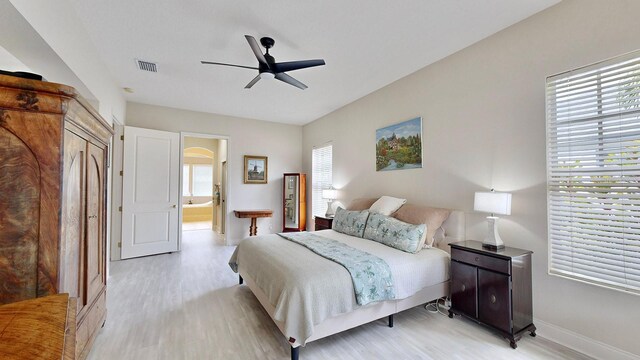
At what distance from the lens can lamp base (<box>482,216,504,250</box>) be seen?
2381 mm

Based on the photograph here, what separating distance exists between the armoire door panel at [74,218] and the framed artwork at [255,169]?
409 cm

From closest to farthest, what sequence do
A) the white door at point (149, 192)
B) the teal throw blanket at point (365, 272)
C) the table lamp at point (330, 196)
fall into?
the teal throw blanket at point (365, 272)
the white door at point (149, 192)
the table lamp at point (330, 196)

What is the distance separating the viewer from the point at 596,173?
1973 millimetres

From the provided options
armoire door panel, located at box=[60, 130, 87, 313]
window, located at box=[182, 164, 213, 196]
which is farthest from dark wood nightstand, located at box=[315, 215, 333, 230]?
window, located at box=[182, 164, 213, 196]

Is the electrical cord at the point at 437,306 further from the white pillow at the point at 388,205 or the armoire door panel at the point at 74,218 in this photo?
the armoire door panel at the point at 74,218

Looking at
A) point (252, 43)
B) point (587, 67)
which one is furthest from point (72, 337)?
point (587, 67)

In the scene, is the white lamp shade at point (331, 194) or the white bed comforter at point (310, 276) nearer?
the white bed comforter at point (310, 276)

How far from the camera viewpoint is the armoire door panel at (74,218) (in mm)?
1326

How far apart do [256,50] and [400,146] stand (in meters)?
2.26

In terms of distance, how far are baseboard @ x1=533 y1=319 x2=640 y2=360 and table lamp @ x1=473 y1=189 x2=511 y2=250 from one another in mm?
713

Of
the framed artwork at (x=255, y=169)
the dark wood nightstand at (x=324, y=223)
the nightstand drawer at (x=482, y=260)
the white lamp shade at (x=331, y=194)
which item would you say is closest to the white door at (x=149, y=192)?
the framed artwork at (x=255, y=169)

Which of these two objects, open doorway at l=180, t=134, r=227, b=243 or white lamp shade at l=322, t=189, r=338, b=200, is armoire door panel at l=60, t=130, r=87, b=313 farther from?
open doorway at l=180, t=134, r=227, b=243

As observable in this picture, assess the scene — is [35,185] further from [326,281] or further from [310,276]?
[326,281]

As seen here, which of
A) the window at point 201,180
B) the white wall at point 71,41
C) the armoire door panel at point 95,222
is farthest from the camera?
the window at point 201,180
